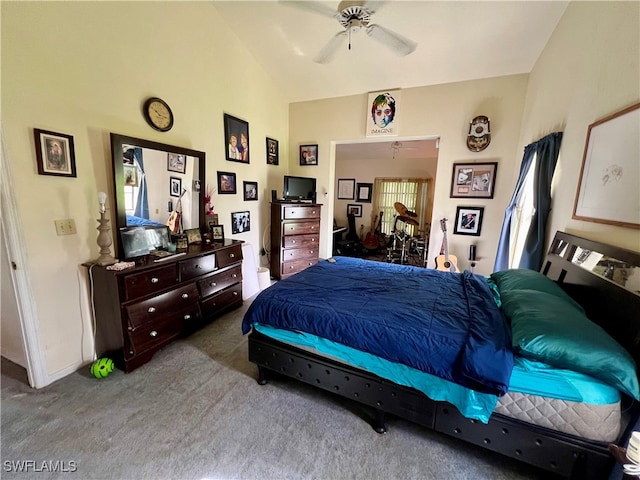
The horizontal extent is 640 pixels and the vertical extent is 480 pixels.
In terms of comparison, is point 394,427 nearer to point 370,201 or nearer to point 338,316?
point 338,316

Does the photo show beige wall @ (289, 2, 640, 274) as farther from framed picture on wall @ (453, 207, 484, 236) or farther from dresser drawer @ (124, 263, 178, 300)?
dresser drawer @ (124, 263, 178, 300)

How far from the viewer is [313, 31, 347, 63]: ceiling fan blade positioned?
2.21m

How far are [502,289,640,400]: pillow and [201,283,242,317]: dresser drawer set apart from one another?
97.1 inches

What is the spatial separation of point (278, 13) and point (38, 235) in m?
2.92

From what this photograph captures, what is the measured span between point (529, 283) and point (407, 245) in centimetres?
453

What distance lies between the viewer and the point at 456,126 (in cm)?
345

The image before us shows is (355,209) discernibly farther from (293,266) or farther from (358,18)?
(358,18)

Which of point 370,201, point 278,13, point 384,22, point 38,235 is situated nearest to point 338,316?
point 38,235

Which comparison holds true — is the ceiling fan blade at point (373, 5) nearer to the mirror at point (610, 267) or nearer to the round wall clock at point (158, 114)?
the round wall clock at point (158, 114)

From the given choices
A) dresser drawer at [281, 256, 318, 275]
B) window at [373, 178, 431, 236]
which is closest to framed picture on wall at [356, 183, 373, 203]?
window at [373, 178, 431, 236]

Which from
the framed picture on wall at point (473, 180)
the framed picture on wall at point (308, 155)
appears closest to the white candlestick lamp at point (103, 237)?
the framed picture on wall at point (308, 155)

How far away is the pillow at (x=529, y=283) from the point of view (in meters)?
1.57

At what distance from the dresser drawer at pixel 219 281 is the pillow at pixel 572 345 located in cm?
245

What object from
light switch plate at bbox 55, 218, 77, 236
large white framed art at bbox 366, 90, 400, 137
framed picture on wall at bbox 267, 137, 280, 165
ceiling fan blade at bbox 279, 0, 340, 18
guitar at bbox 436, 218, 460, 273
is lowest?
guitar at bbox 436, 218, 460, 273
